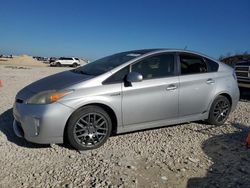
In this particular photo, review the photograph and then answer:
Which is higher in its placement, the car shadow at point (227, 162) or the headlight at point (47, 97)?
the headlight at point (47, 97)

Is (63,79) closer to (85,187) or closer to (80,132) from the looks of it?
(80,132)

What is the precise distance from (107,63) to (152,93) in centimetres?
106

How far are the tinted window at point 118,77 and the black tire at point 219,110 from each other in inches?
86.3

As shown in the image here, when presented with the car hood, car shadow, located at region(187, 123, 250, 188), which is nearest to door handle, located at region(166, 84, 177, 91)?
car shadow, located at region(187, 123, 250, 188)

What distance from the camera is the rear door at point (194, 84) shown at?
577 centimetres

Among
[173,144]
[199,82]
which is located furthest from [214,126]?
[173,144]

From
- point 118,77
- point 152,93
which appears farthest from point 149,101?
point 118,77

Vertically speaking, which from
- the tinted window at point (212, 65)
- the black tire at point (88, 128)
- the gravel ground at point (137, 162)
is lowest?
the gravel ground at point (137, 162)

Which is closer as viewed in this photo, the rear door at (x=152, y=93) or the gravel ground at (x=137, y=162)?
the gravel ground at (x=137, y=162)

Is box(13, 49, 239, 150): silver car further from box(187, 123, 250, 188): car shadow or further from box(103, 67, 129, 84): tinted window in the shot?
box(187, 123, 250, 188): car shadow

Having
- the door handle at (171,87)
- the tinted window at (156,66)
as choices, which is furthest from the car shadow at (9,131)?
the door handle at (171,87)

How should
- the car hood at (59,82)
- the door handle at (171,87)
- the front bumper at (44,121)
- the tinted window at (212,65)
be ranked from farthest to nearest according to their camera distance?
the tinted window at (212,65), the door handle at (171,87), the car hood at (59,82), the front bumper at (44,121)

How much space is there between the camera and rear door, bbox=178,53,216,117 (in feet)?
18.9

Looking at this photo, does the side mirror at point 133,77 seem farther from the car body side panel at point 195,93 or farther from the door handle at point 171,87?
the car body side panel at point 195,93
